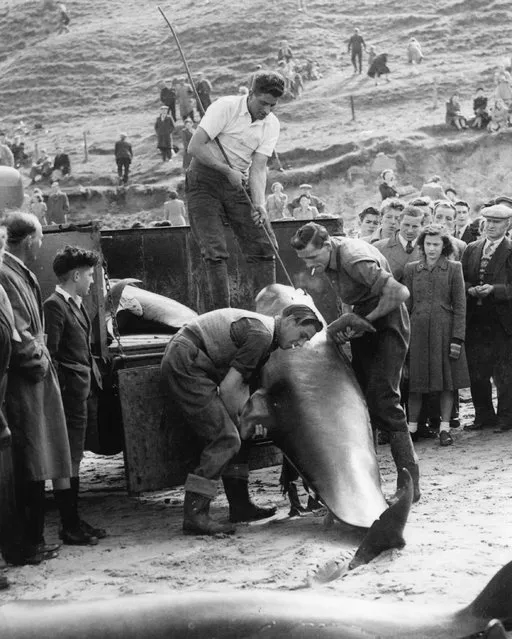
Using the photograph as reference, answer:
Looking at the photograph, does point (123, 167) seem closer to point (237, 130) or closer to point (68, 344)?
point (237, 130)

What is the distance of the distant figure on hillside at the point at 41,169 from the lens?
124 ft

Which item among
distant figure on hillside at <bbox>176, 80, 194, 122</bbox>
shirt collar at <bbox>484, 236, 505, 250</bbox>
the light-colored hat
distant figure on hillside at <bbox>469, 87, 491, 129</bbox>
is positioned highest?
distant figure on hillside at <bbox>176, 80, 194, 122</bbox>

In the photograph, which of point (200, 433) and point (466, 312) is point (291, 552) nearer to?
point (200, 433)

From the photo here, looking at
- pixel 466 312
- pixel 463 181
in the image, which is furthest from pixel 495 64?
pixel 466 312

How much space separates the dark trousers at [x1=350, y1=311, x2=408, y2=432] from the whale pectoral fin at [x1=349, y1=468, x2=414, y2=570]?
4.78ft

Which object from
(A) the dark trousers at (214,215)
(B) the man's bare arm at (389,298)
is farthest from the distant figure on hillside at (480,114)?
(B) the man's bare arm at (389,298)

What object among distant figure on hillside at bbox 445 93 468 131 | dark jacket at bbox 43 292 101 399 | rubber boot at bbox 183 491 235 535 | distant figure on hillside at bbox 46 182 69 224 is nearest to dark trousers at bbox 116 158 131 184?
distant figure on hillside at bbox 46 182 69 224

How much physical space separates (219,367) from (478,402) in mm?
3781

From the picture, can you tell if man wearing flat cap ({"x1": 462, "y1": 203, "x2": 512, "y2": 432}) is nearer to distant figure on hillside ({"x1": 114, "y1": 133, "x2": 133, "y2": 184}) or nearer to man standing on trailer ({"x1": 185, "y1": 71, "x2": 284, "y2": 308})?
man standing on trailer ({"x1": 185, "y1": 71, "x2": 284, "y2": 308})

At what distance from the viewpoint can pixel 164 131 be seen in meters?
36.5

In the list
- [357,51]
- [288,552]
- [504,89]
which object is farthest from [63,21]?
[288,552]

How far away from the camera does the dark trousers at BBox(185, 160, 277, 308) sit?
8.95m

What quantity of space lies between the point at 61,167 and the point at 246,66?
1190cm

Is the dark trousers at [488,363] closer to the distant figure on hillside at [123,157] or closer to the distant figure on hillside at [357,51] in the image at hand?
the distant figure on hillside at [123,157]
